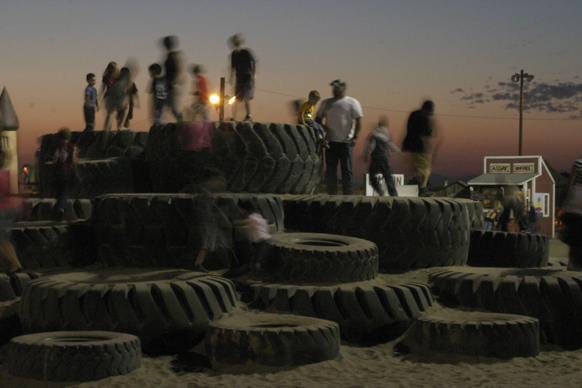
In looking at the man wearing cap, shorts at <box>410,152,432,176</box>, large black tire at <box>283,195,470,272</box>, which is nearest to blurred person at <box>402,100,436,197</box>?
shorts at <box>410,152,432,176</box>

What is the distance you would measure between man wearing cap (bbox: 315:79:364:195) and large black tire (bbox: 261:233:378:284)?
9.01 feet

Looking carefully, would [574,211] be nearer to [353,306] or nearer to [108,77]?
[353,306]

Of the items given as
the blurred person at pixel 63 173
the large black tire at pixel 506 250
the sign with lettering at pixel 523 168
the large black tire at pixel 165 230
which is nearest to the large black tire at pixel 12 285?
the large black tire at pixel 165 230

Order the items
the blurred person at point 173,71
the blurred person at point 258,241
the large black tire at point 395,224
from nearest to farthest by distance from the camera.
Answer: the blurred person at point 258,241 < the large black tire at point 395,224 < the blurred person at point 173,71

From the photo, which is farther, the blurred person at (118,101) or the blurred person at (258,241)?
the blurred person at (118,101)

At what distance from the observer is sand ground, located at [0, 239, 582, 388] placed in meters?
4.86

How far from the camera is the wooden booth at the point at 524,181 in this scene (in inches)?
1242

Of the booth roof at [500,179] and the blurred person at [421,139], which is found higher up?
the blurred person at [421,139]

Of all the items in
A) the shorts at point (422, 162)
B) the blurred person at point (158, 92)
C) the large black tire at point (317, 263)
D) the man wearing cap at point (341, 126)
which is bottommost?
the large black tire at point (317, 263)

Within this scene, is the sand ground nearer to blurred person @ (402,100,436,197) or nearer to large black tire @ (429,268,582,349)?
large black tire @ (429,268,582,349)

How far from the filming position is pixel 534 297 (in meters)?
6.64

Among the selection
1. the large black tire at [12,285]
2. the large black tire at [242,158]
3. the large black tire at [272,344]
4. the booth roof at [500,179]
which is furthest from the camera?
the booth roof at [500,179]

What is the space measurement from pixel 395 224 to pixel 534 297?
1.89m

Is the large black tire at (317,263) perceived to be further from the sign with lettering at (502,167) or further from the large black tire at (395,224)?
the sign with lettering at (502,167)
